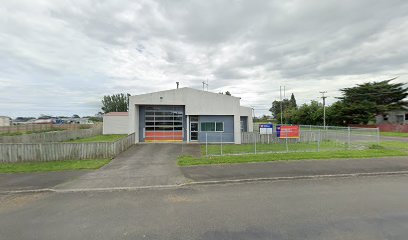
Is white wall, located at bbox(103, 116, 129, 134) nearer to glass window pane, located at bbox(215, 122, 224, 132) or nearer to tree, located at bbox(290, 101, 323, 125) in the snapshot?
glass window pane, located at bbox(215, 122, 224, 132)

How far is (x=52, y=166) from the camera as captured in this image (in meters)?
10.4

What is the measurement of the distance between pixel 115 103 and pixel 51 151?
80.8 meters

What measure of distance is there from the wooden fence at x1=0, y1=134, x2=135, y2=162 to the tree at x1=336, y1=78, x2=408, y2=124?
4839cm

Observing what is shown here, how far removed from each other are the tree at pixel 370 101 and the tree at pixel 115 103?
7475 centimetres

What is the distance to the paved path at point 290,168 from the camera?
28.1ft

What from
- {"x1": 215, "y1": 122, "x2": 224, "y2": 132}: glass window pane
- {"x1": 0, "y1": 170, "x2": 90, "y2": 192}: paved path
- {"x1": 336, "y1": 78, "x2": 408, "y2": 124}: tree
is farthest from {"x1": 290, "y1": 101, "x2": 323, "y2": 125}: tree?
{"x1": 0, "y1": 170, "x2": 90, "y2": 192}: paved path

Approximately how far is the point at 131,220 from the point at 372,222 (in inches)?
211

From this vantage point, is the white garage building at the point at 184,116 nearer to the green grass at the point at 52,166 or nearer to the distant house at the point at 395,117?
the green grass at the point at 52,166

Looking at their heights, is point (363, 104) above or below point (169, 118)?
above

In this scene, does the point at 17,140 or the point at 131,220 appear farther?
the point at 17,140

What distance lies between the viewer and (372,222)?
4.56 metres

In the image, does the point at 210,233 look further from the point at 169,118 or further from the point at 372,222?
the point at 169,118

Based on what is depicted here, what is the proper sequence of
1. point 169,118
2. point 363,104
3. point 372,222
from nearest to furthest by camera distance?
point 372,222, point 169,118, point 363,104

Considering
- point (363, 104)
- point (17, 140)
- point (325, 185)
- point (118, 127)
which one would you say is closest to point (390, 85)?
point (363, 104)
